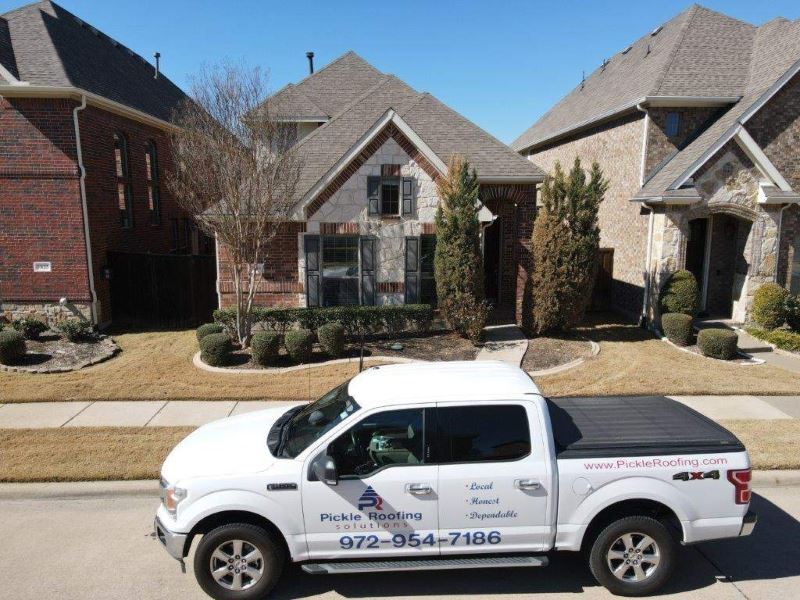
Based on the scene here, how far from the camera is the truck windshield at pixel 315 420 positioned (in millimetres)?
5152

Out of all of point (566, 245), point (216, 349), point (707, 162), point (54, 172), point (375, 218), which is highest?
point (707, 162)

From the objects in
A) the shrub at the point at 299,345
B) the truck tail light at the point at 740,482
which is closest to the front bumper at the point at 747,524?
the truck tail light at the point at 740,482

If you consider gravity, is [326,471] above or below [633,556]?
above

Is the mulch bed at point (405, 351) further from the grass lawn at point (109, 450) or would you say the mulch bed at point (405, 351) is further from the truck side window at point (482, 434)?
the truck side window at point (482, 434)

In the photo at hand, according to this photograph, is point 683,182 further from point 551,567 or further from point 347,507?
point 347,507

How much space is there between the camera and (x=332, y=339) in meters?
12.6

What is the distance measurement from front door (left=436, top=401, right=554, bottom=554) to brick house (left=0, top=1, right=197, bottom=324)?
43.5 feet

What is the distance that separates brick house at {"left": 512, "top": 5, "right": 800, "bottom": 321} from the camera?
14.8 metres

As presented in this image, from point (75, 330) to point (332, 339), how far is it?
21.5 feet

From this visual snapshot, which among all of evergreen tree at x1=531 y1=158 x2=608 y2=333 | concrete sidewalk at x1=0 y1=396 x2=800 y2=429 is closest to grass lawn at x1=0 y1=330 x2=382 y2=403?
concrete sidewalk at x1=0 y1=396 x2=800 y2=429

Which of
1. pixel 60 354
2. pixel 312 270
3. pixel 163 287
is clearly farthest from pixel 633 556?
pixel 163 287

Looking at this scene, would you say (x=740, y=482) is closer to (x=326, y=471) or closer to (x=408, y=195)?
(x=326, y=471)

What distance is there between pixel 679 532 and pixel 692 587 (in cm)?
50

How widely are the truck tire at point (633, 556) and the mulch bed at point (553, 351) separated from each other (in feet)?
23.0
